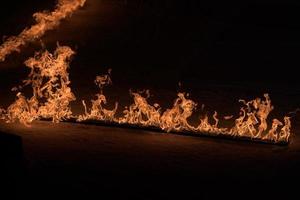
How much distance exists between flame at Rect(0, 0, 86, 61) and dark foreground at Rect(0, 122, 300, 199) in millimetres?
4751

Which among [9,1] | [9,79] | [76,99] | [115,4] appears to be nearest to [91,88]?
[76,99]

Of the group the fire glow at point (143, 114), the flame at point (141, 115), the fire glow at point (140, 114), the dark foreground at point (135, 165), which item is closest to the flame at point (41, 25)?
the fire glow at point (140, 114)

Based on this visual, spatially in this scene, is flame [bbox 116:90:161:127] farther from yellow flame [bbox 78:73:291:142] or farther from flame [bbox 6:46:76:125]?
flame [bbox 6:46:76:125]

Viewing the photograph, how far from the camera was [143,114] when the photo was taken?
1212 centimetres

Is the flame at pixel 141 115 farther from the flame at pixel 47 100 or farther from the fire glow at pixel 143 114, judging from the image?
the flame at pixel 47 100

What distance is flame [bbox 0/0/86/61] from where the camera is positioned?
15.9 metres

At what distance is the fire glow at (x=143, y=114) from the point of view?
11219mm

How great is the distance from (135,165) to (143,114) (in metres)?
2.41

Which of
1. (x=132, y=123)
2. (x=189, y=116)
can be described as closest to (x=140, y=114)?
(x=132, y=123)

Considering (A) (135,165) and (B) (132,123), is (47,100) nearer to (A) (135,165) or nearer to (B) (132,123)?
(B) (132,123)

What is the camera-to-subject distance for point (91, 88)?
13.9 metres

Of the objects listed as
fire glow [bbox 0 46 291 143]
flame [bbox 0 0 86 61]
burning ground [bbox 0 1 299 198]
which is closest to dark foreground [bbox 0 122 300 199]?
burning ground [bbox 0 1 299 198]

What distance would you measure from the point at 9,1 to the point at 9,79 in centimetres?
689

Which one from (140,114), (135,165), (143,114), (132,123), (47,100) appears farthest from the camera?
(47,100)
